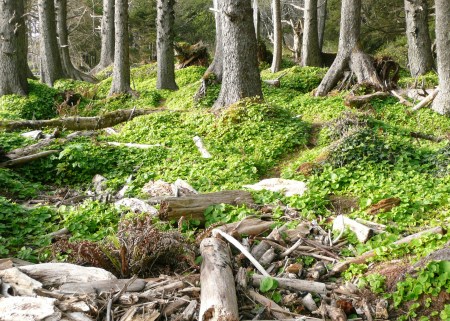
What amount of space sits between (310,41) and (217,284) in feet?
59.8

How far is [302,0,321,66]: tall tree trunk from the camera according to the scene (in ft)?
65.6

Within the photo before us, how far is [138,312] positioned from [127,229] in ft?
4.41

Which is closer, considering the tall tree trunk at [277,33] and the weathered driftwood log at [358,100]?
the weathered driftwood log at [358,100]

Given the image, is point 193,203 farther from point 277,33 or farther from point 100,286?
point 277,33

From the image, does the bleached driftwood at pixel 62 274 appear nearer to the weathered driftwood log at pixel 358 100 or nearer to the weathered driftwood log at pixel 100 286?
the weathered driftwood log at pixel 100 286

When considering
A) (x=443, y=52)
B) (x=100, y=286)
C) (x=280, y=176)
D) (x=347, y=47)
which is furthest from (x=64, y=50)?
(x=100, y=286)

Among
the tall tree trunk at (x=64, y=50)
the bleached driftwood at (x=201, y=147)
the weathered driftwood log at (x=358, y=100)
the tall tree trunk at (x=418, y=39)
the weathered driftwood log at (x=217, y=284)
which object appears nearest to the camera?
the weathered driftwood log at (x=217, y=284)

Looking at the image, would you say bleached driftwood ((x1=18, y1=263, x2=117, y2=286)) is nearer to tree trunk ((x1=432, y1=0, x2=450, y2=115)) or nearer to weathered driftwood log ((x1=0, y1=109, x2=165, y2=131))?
weathered driftwood log ((x1=0, y1=109, x2=165, y2=131))

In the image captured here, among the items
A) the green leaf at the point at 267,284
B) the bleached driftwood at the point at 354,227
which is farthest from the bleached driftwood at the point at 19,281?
the bleached driftwood at the point at 354,227

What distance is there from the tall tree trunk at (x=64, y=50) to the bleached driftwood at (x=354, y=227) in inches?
729

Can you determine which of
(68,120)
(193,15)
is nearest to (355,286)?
(68,120)

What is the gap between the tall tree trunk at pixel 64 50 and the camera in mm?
22234

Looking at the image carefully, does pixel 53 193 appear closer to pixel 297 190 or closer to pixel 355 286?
pixel 297 190

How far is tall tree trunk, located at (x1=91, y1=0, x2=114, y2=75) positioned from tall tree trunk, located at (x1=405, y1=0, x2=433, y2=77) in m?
15.3
